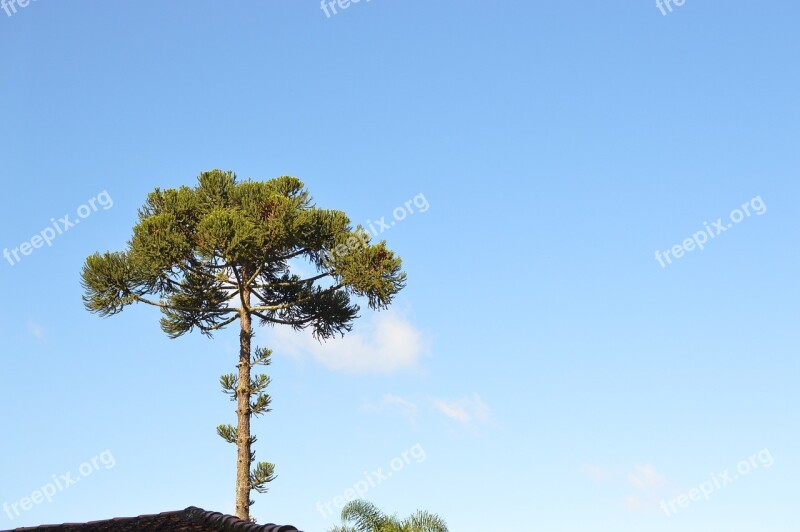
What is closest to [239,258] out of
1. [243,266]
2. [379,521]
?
[243,266]

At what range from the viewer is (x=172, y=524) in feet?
32.2

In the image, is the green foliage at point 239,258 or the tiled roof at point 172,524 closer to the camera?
the tiled roof at point 172,524

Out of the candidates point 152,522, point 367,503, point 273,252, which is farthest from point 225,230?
point 152,522

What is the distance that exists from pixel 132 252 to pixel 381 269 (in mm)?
6263

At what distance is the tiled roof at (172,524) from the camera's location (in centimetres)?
911

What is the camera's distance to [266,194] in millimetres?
21609

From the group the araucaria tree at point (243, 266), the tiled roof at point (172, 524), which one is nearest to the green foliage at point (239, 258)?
the araucaria tree at point (243, 266)

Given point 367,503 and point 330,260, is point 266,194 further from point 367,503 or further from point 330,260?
point 367,503

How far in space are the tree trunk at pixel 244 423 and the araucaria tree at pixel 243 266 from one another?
25mm

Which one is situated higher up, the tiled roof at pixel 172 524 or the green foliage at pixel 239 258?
the green foliage at pixel 239 258

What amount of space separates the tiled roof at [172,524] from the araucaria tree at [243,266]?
28.2 feet

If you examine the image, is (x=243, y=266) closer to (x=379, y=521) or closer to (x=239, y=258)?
(x=239, y=258)

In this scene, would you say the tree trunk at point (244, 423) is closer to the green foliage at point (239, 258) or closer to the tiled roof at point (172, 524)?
the green foliage at point (239, 258)

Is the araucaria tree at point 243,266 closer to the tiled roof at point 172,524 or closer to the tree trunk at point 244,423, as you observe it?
the tree trunk at point 244,423
